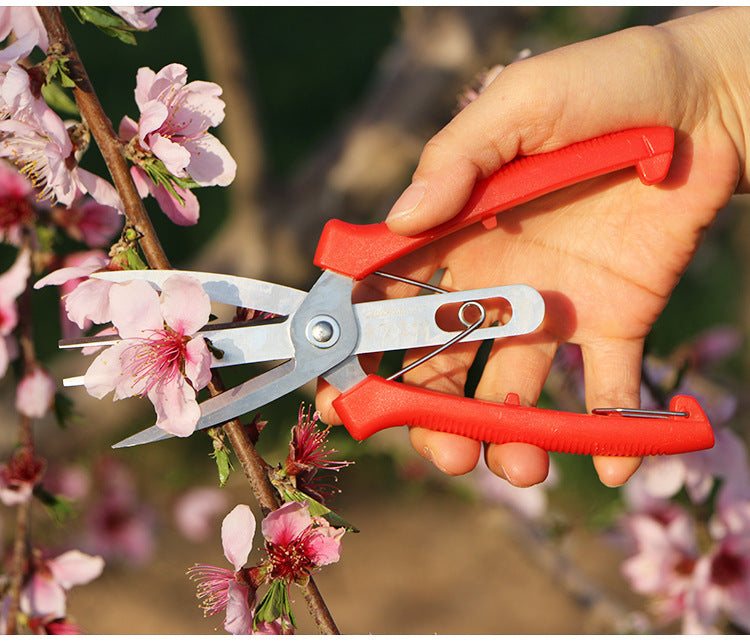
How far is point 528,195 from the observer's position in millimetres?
1613

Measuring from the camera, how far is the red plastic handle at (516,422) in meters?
1.59

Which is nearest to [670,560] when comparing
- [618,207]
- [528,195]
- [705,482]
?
[705,482]

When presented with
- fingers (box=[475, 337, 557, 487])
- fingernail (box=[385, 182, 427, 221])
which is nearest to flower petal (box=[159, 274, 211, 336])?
fingernail (box=[385, 182, 427, 221])

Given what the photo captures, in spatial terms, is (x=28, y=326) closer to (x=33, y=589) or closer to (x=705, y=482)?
(x=33, y=589)

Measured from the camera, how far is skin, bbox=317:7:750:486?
169 centimetres

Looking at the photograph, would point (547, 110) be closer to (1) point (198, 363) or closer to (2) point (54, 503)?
(1) point (198, 363)

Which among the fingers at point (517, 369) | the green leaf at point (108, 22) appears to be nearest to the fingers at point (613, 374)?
the fingers at point (517, 369)

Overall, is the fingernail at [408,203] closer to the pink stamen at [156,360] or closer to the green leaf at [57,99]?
the pink stamen at [156,360]

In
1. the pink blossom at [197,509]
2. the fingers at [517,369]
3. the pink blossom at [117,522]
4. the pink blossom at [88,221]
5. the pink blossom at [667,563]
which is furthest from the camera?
the pink blossom at [197,509]

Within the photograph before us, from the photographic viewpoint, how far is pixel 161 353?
1335 mm

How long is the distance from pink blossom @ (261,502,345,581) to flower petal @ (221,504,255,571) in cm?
Answer: 4

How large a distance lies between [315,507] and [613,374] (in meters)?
1.01

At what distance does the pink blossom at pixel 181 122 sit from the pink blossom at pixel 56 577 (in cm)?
101

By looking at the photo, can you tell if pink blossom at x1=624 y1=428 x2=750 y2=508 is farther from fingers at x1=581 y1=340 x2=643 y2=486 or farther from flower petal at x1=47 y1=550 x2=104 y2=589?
flower petal at x1=47 y1=550 x2=104 y2=589
